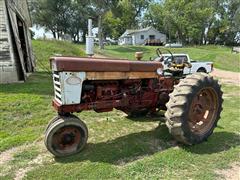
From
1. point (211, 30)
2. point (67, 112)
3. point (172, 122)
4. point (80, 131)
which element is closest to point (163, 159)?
point (172, 122)

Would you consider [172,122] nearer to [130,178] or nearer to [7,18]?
[130,178]

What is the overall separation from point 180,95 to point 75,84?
1768 millimetres

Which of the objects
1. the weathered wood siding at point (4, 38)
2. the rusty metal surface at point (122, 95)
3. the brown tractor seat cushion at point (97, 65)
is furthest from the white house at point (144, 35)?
the brown tractor seat cushion at point (97, 65)

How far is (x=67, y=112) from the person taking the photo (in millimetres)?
4738

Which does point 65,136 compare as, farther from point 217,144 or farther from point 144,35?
point 144,35

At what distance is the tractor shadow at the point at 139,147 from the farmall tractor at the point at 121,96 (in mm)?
166

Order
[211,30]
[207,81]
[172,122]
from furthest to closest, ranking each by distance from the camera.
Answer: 1. [211,30]
2. [207,81]
3. [172,122]

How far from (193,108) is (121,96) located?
134 centimetres

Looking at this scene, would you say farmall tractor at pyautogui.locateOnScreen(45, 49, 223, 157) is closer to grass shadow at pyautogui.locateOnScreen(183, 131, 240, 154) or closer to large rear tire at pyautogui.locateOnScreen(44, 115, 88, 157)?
large rear tire at pyautogui.locateOnScreen(44, 115, 88, 157)

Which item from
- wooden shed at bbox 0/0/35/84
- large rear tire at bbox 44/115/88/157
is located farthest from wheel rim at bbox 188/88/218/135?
wooden shed at bbox 0/0/35/84

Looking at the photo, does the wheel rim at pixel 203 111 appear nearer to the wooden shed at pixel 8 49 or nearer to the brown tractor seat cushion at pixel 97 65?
the brown tractor seat cushion at pixel 97 65

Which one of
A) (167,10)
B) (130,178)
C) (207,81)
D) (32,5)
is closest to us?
(130,178)

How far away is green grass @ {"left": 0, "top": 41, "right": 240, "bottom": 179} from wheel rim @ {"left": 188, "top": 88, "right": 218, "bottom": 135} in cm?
29

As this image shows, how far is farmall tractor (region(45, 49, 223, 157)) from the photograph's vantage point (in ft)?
14.9
